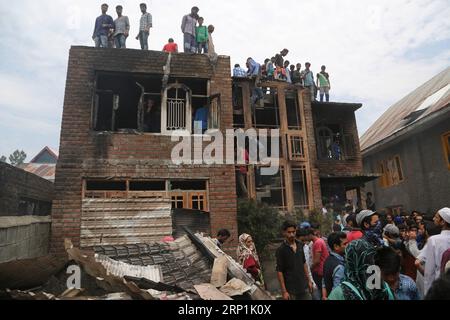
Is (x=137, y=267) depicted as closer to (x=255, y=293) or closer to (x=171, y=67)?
(x=255, y=293)

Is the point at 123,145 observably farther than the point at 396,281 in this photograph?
Yes

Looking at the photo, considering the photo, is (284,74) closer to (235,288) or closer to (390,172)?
(390,172)

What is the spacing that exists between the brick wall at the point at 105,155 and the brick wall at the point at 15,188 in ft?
3.45

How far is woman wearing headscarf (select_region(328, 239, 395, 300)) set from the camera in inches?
80.1

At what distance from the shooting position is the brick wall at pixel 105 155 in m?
7.27

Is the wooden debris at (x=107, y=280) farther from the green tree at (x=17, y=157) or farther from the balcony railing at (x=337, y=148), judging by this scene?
the green tree at (x=17, y=157)

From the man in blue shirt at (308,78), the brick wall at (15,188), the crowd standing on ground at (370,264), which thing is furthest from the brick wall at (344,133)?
the brick wall at (15,188)

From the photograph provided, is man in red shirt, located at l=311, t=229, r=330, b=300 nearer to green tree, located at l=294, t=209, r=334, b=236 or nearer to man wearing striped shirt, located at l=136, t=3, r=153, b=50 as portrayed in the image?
green tree, located at l=294, t=209, r=334, b=236

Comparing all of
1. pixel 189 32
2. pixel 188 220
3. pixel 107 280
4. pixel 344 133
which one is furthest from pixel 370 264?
pixel 344 133

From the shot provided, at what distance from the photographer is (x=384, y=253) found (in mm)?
2254

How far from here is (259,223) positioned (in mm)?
8617

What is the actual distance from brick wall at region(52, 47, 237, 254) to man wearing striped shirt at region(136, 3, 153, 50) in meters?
0.81

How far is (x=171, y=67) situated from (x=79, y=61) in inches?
92.0
